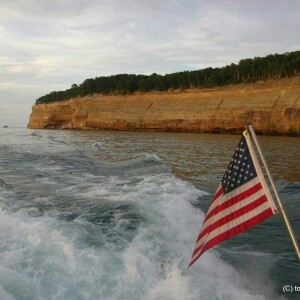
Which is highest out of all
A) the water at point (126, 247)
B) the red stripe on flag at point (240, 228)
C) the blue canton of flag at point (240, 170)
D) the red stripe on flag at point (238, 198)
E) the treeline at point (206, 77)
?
the treeline at point (206, 77)

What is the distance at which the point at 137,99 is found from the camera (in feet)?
250

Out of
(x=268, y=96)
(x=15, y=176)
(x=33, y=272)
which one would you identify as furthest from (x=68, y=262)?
(x=268, y=96)

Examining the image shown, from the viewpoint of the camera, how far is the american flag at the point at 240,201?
3.66m

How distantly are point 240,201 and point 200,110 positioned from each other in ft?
195

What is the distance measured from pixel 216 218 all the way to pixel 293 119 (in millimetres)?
46826

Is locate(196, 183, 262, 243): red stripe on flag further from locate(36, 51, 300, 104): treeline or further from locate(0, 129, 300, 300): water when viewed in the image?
locate(36, 51, 300, 104): treeline

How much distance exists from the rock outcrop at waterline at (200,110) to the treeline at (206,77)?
2732 millimetres

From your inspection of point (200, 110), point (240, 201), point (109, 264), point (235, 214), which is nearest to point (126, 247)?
point (109, 264)

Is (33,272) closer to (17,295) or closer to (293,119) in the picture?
(17,295)

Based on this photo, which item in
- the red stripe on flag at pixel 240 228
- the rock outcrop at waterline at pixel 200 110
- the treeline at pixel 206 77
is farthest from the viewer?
the treeline at pixel 206 77

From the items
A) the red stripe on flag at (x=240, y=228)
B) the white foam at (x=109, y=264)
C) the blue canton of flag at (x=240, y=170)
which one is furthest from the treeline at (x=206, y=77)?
the red stripe on flag at (x=240, y=228)

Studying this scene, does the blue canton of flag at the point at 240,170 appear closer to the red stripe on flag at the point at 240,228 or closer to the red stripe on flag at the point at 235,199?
the red stripe on flag at the point at 235,199

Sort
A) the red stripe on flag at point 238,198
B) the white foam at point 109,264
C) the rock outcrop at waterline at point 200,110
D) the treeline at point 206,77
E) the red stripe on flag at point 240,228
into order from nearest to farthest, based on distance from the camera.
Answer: the red stripe on flag at point 240,228, the red stripe on flag at point 238,198, the white foam at point 109,264, the rock outcrop at waterline at point 200,110, the treeline at point 206,77

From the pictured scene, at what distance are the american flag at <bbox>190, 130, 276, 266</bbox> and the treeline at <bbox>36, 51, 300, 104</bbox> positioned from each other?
54359mm
